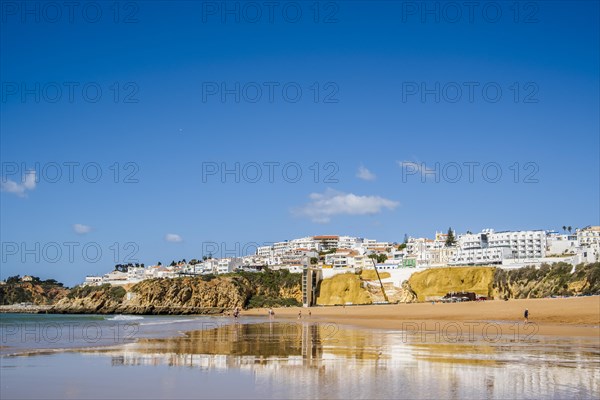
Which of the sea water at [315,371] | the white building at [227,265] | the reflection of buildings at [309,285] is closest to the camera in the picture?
the sea water at [315,371]

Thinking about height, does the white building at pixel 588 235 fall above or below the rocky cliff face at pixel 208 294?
above

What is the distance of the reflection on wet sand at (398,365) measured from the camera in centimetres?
1088

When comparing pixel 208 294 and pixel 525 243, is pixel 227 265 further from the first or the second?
pixel 525 243

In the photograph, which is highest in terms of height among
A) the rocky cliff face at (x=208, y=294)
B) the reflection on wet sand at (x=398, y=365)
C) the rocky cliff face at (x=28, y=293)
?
the reflection on wet sand at (x=398, y=365)

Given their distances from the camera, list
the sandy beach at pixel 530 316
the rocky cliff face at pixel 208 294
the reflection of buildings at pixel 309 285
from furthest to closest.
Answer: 1. the rocky cliff face at pixel 208 294
2. the reflection of buildings at pixel 309 285
3. the sandy beach at pixel 530 316

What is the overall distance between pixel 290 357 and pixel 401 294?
6859 centimetres

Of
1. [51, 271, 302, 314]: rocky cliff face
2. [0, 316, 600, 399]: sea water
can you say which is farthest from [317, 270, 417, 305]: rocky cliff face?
[0, 316, 600, 399]: sea water

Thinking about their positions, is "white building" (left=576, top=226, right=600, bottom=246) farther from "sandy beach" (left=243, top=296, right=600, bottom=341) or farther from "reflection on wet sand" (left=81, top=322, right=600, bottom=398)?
"reflection on wet sand" (left=81, top=322, right=600, bottom=398)

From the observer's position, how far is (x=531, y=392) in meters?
10.6

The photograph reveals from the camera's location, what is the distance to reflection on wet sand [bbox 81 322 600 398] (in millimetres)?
10883

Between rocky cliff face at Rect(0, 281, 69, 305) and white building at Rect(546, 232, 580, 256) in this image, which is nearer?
white building at Rect(546, 232, 580, 256)

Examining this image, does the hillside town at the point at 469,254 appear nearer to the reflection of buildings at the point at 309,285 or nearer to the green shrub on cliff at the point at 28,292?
the reflection of buildings at the point at 309,285

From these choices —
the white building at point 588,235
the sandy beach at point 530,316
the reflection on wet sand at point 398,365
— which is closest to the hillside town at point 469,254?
the white building at point 588,235

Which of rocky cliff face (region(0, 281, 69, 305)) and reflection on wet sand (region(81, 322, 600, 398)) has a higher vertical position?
reflection on wet sand (region(81, 322, 600, 398))
